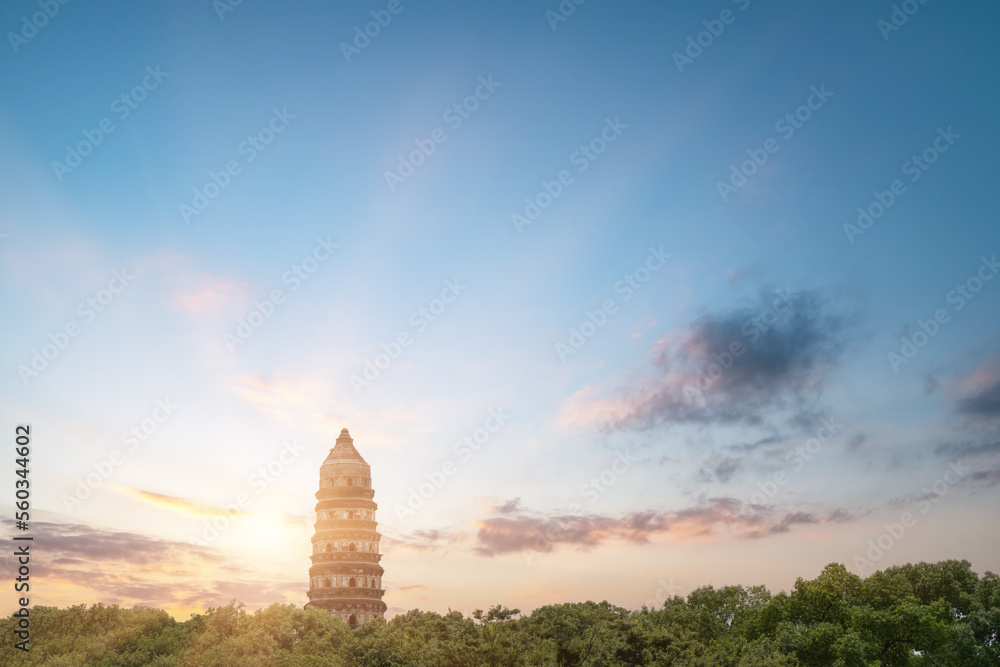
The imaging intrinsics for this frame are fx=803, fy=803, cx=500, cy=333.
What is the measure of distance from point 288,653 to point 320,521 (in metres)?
26.4

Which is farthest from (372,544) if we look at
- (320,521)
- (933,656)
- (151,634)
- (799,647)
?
(933,656)

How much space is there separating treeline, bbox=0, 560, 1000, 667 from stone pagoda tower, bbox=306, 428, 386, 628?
46.2ft

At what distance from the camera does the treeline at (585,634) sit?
160ft

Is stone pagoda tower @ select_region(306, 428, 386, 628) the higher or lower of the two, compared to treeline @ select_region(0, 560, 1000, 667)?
higher

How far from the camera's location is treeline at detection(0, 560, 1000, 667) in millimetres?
48625

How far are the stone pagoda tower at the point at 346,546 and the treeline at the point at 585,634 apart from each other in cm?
1409

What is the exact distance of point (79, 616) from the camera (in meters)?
58.5

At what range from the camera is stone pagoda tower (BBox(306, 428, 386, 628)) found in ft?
247

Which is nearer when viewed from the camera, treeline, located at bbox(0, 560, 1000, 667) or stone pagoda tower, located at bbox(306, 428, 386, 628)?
treeline, located at bbox(0, 560, 1000, 667)

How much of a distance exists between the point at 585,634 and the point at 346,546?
34.3m

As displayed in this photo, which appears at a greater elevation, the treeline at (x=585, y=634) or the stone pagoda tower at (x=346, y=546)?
the stone pagoda tower at (x=346, y=546)

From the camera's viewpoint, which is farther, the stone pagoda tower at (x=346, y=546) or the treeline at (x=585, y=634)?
the stone pagoda tower at (x=346, y=546)

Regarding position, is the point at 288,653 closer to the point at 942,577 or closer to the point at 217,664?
the point at 217,664

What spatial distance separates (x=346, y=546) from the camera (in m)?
77.4
